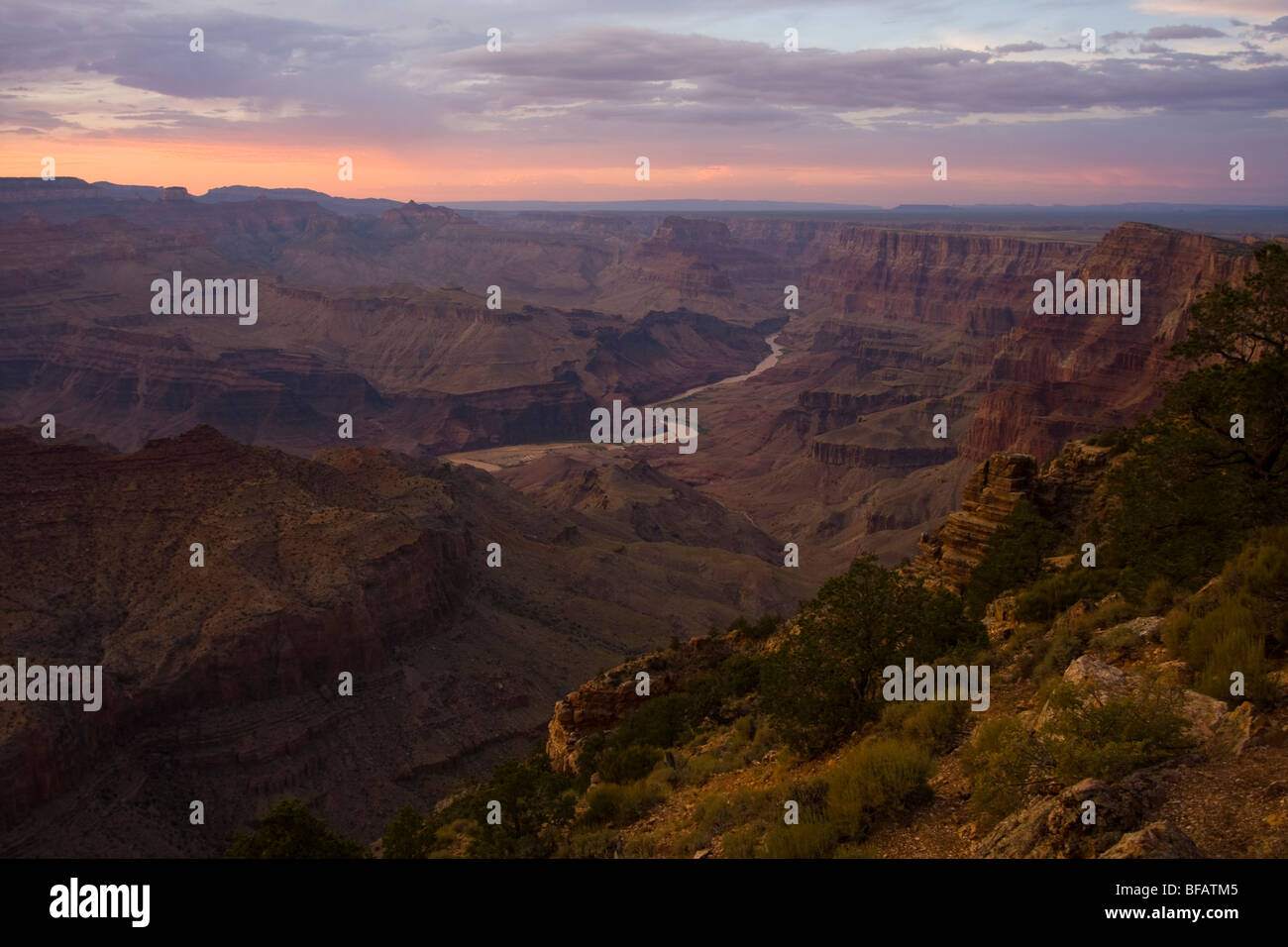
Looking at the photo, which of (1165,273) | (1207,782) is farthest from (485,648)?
(1165,273)

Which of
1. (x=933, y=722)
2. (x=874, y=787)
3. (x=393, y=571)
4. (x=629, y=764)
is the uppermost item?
(x=874, y=787)

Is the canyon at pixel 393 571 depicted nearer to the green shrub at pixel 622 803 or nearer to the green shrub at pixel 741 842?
the green shrub at pixel 622 803

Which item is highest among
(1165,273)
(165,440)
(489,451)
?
(1165,273)

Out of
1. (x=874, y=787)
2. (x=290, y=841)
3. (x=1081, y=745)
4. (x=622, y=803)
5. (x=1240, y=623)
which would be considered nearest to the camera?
(x=1081, y=745)

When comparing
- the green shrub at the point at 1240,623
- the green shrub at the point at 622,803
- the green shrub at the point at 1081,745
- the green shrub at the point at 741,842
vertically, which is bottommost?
the green shrub at the point at 622,803

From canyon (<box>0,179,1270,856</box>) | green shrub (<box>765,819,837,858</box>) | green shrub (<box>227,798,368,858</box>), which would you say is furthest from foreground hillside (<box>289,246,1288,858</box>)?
canyon (<box>0,179,1270,856</box>)

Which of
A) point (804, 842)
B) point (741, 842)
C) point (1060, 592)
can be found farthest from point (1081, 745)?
point (1060, 592)

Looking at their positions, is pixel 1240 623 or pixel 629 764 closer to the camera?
pixel 1240 623

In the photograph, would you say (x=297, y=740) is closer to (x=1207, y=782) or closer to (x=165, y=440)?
(x=165, y=440)

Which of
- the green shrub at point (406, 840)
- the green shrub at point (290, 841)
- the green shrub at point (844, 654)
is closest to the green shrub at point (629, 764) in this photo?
the green shrub at point (844, 654)

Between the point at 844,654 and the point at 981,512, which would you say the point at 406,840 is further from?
the point at 981,512
